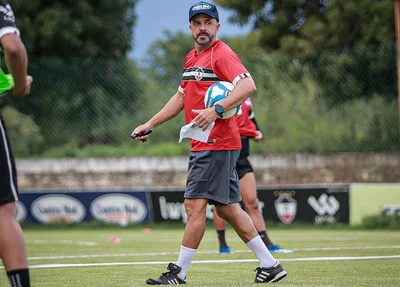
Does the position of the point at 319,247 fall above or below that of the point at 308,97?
below

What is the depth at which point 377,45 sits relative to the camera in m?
21.5

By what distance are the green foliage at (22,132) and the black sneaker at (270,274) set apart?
14308 mm

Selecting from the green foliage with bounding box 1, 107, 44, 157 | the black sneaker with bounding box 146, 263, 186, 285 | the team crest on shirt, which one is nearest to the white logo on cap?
the team crest on shirt

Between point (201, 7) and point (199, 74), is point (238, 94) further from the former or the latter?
point (201, 7)

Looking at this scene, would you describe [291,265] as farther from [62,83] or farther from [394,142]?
[62,83]

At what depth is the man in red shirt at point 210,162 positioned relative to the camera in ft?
23.6

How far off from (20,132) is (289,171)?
625 centimetres

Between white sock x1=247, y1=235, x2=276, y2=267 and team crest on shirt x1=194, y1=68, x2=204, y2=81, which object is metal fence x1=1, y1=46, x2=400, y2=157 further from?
team crest on shirt x1=194, y1=68, x2=204, y2=81

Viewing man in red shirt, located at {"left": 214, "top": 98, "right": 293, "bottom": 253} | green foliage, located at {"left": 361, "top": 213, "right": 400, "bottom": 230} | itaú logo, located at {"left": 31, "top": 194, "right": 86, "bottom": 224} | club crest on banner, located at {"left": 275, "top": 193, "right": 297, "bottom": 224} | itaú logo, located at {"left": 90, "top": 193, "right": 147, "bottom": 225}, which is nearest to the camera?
man in red shirt, located at {"left": 214, "top": 98, "right": 293, "bottom": 253}

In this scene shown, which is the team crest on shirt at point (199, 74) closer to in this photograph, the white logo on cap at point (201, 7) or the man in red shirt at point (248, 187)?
the white logo on cap at point (201, 7)

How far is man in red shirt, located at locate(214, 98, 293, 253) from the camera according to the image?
1112 cm

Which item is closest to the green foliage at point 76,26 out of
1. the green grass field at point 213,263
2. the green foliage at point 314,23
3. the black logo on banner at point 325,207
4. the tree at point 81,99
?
the tree at point 81,99

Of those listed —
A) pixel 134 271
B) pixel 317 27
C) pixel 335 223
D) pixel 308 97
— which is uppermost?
pixel 317 27

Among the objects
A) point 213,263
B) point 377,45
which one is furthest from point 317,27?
point 213,263
